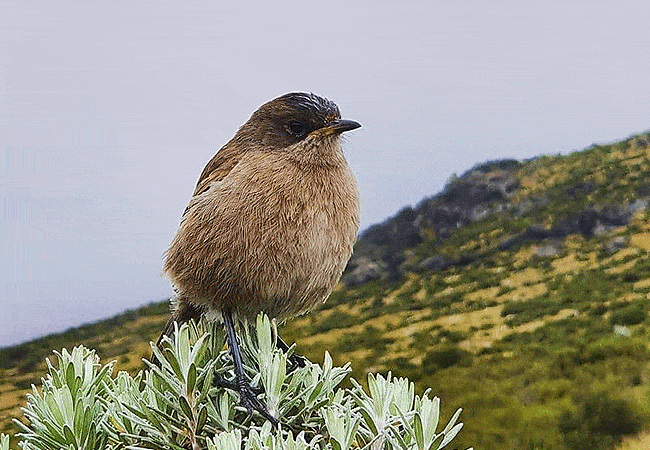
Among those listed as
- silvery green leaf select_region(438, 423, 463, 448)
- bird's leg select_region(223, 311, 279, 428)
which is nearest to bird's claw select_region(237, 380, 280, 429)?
bird's leg select_region(223, 311, 279, 428)

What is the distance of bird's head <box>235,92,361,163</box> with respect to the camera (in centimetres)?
134

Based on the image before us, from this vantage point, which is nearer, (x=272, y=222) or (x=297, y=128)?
(x=272, y=222)

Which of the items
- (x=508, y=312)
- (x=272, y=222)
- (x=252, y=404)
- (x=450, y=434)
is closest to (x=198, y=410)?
(x=252, y=404)

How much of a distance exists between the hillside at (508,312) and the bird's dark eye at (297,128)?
3.10m

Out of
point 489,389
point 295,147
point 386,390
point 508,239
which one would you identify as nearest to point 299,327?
point 489,389

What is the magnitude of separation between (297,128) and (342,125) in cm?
10

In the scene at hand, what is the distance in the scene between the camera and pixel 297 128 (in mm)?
1371

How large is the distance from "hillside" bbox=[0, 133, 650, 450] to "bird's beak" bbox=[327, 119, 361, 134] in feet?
10.2

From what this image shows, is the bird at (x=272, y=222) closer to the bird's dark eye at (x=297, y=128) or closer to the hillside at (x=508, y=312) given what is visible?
the bird's dark eye at (x=297, y=128)

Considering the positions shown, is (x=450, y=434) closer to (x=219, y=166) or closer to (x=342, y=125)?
(x=342, y=125)

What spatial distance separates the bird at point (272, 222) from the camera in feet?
4.09

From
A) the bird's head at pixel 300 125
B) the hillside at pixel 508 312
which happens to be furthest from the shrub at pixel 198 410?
the hillside at pixel 508 312

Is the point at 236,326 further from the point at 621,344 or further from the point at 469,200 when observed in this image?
the point at 469,200

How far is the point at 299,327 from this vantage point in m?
4.96
